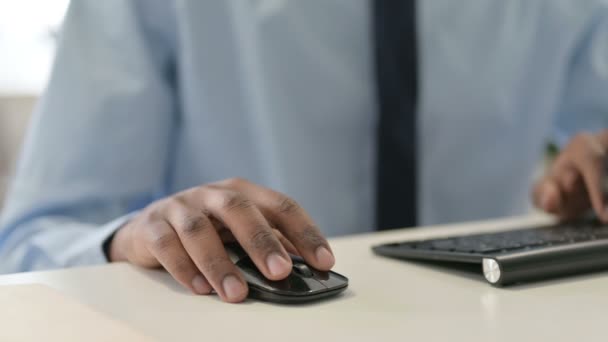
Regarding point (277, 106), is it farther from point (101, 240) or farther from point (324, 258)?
point (324, 258)

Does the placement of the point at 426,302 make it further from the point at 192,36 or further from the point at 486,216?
the point at 486,216

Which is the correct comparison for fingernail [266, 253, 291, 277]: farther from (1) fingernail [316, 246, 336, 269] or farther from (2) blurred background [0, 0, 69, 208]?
(2) blurred background [0, 0, 69, 208]

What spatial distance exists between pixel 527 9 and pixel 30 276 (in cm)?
94

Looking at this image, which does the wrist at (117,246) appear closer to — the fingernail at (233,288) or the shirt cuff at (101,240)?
the shirt cuff at (101,240)

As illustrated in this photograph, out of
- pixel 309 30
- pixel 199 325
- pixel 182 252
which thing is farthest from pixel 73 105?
pixel 199 325

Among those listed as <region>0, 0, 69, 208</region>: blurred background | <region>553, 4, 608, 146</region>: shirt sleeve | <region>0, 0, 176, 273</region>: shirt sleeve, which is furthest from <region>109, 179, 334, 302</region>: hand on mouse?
<region>0, 0, 69, 208</region>: blurred background

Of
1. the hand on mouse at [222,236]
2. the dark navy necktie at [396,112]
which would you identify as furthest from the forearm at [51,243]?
the dark navy necktie at [396,112]

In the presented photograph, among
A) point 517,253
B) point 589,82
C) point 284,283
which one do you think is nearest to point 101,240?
point 284,283

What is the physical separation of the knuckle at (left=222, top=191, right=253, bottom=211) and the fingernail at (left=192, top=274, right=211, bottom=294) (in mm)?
59

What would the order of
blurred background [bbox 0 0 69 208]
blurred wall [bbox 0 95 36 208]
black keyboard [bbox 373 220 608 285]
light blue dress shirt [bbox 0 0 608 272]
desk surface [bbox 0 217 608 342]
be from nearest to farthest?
1. desk surface [bbox 0 217 608 342]
2. black keyboard [bbox 373 220 608 285]
3. light blue dress shirt [bbox 0 0 608 272]
4. blurred background [bbox 0 0 69 208]
5. blurred wall [bbox 0 95 36 208]

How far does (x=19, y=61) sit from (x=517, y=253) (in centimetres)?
272

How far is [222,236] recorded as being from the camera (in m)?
0.53

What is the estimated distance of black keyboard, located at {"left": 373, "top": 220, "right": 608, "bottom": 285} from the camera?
1.60 ft

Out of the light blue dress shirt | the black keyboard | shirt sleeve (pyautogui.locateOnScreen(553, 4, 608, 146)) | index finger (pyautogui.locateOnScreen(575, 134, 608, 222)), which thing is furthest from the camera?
shirt sleeve (pyautogui.locateOnScreen(553, 4, 608, 146))
